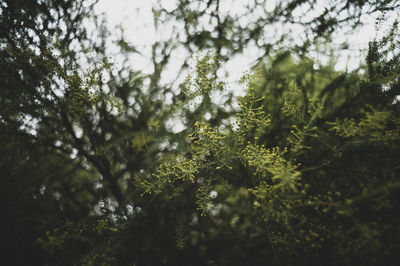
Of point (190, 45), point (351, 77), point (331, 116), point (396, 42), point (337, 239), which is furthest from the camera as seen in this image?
point (190, 45)

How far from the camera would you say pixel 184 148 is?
2045 millimetres

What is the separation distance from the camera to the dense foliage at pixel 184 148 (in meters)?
1.49

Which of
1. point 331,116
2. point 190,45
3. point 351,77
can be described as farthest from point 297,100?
point 190,45

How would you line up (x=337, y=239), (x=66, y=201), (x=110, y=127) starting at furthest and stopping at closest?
(x=110, y=127)
(x=66, y=201)
(x=337, y=239)

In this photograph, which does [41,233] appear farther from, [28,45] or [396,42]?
[396,42]

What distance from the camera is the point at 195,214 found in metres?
2.07

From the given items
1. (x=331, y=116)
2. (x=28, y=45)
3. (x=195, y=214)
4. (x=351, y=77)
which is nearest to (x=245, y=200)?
(x=195, y=214)

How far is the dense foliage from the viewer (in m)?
1.49

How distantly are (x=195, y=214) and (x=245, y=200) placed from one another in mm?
594

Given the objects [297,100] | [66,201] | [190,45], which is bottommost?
[66,201]

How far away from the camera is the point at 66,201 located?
77.6 inches

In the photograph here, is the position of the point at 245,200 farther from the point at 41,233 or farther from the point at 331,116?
the point at 41,233

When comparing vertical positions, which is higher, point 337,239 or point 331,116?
point 331,116

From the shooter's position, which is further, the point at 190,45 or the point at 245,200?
the point at 190,45
